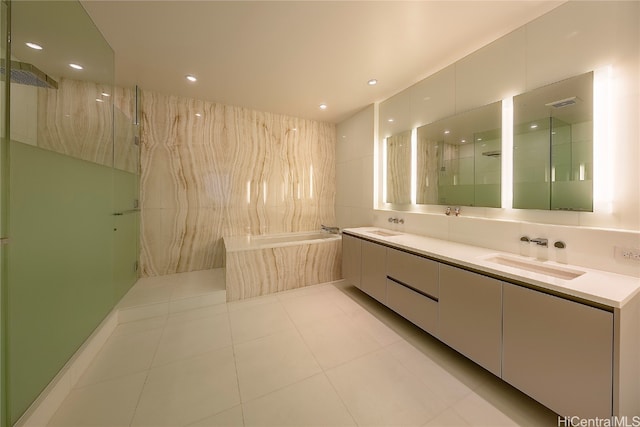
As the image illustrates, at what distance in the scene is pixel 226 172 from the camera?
342cm

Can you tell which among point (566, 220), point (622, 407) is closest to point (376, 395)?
point (622, 407)

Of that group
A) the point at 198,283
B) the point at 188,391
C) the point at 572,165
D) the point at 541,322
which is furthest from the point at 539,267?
the point at 198,283

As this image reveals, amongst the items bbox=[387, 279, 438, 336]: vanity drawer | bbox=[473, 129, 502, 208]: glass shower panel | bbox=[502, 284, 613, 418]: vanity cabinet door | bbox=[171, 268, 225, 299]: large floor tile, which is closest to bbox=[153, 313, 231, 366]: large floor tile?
bbox=[171, 268, 225, 299]: large floor tile

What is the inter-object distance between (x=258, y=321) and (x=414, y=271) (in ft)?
5.16

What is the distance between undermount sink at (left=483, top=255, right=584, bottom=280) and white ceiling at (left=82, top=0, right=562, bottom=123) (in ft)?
5.88

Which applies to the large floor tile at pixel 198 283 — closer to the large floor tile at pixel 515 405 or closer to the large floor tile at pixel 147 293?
the large floor tile at pixel 147 293

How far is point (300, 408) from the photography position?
131cm

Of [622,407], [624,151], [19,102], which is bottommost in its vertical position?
[622,407]

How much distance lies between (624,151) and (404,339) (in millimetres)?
1930

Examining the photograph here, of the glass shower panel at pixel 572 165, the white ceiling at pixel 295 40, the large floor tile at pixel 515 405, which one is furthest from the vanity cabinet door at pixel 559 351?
the white ceiling at pixel 295 40

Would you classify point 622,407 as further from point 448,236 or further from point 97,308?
point 97,308

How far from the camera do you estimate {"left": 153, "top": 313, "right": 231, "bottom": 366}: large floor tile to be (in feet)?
5.78

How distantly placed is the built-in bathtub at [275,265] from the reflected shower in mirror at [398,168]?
1.03 metres
